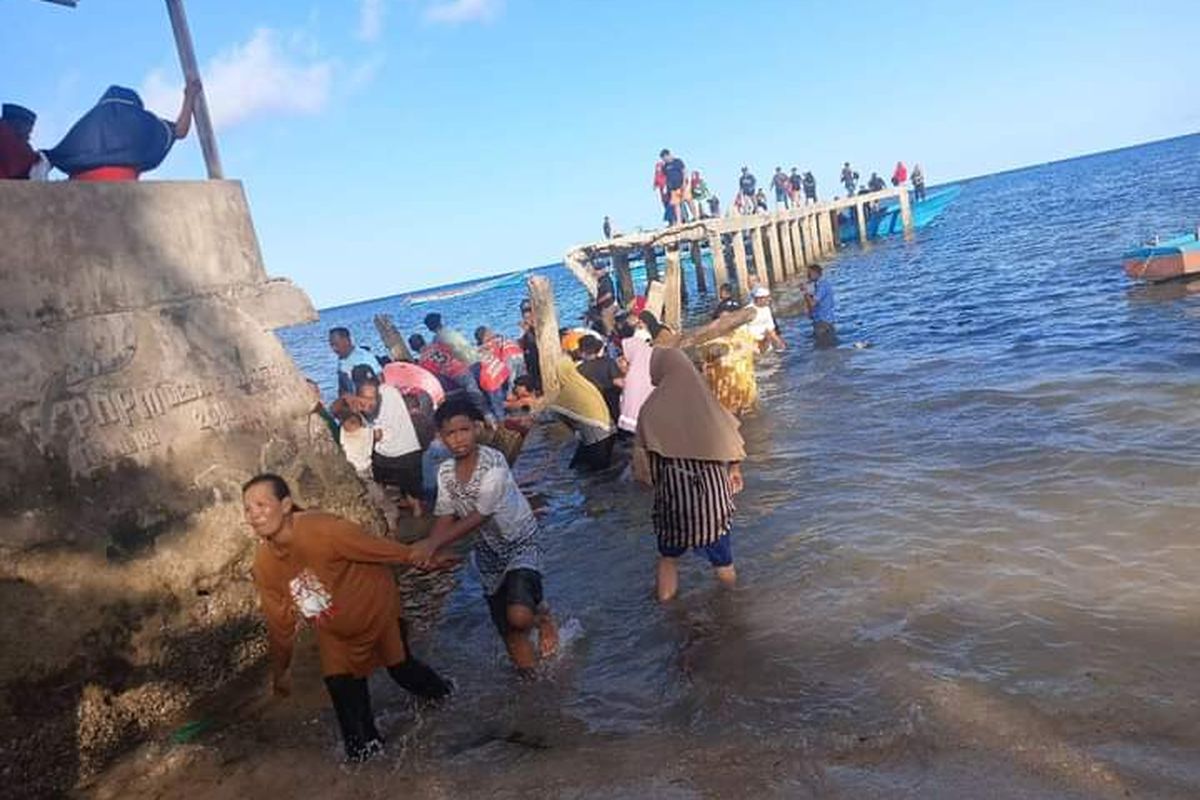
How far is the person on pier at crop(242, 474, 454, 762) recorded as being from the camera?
3.05 m

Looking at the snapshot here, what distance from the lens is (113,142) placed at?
4.24 metres

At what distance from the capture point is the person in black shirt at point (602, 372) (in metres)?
7.93

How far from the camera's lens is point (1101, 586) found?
3.87 m

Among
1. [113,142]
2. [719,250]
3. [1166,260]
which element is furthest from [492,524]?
[719,250]

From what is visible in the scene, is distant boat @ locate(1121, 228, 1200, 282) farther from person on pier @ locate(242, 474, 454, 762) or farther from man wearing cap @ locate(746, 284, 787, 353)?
person on pier @ locate(242, 474, 454, 762)

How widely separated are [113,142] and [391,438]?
3163 millimetres

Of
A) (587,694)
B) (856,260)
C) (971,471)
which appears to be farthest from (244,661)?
(856,260)

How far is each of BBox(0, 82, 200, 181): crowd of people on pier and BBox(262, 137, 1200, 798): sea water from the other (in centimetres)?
331

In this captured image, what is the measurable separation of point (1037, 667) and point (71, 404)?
459 cm

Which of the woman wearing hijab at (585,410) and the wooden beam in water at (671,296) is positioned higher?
the wooden beam in water at (671,296)

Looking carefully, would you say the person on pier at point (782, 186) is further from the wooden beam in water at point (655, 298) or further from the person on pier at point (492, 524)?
the person on pier at point (492, 524)

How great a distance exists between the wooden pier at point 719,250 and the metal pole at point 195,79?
362 inches

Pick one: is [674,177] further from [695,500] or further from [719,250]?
[695,500]

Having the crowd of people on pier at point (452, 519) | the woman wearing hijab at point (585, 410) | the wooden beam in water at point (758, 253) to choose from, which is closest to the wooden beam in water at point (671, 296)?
the crowd of people on pier at point (452, 519)
